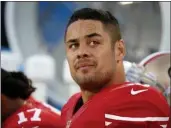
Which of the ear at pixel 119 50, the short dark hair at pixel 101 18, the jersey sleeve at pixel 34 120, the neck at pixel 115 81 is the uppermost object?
the short dark hair at pixel 101 18

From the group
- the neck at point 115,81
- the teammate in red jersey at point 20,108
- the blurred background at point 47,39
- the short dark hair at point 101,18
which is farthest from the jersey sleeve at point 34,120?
the blurred background at point 47,39

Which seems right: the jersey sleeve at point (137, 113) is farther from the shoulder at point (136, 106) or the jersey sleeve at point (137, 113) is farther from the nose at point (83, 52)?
the nose at point (83, 52)

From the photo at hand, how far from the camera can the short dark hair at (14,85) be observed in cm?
96

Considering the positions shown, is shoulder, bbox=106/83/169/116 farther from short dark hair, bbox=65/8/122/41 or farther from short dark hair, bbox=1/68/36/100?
short dark hair, bbox=1/68/36/100

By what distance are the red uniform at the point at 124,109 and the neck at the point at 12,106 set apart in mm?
264

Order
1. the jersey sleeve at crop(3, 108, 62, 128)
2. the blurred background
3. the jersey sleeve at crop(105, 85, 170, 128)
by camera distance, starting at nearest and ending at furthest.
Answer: the jersey sleeve at crop(105, 85, 170, 128)
the jersey sleeve at crop(3, 108, 62, 128)
the blurred background

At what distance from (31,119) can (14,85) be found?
12cm

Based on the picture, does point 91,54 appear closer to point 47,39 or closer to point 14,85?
point 14,85

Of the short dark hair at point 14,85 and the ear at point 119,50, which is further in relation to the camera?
the short dark hair at point 14,85

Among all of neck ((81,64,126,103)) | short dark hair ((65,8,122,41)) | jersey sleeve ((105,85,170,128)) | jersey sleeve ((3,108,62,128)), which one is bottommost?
jersey sleeve ((3,108,62,128))

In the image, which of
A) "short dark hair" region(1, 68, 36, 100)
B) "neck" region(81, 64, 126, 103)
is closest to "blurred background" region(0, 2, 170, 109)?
"short dark hair" region(1, 68, 36, 100)

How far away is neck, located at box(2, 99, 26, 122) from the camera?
3.11 feet

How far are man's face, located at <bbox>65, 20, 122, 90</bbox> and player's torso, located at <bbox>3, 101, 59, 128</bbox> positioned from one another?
210 mm

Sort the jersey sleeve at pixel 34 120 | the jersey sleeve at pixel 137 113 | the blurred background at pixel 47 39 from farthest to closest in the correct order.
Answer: the blurred background at pixel 47 39, the jersey sleeve at pixel 34 120, the jersey sleeve at pixel 137 113
